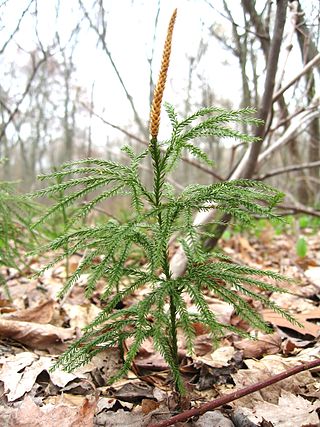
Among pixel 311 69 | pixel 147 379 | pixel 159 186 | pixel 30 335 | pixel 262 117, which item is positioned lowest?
pixel 147 379

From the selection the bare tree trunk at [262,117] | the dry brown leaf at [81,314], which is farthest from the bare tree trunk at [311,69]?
the dry brown leaf at [81,314]

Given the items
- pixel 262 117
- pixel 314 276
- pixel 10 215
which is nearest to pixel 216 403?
pixel 10 215

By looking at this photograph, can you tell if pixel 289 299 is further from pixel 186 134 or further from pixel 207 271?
pixel 186 134

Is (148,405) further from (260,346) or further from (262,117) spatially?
(262,117)

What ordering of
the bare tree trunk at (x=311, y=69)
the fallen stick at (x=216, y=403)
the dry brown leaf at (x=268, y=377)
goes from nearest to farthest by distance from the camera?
the fallen stick at (x=216, y=403) < the dry brown leaf at (x=268, y=377) < the bare tree trunk at (x=311, y=69)

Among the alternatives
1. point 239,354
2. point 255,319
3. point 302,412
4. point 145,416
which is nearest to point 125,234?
point 255,319

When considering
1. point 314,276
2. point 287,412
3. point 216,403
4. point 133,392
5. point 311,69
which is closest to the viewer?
point 216,403

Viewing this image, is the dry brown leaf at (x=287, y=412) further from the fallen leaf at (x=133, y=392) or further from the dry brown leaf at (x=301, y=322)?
the dry brown leaf at (x=301, y=322)

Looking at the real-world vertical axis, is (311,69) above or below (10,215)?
above
